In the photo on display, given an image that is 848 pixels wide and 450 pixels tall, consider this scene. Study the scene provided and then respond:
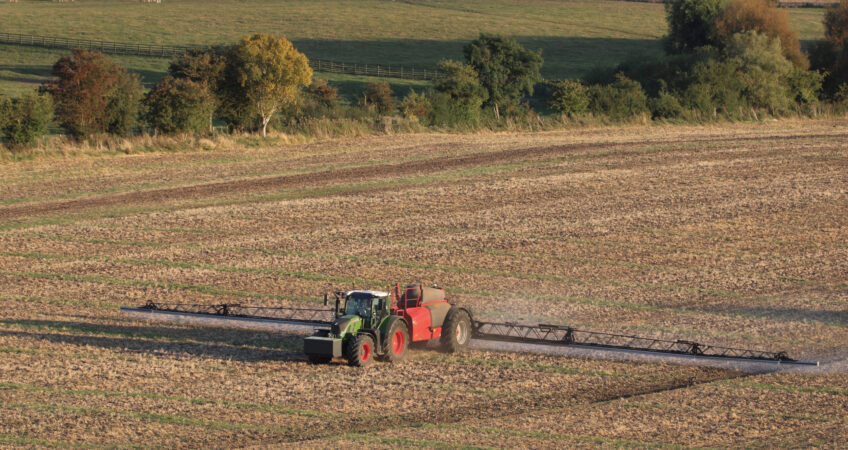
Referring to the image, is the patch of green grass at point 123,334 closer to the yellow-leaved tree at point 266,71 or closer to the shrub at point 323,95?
the yellow-leaved tree at point 266,71

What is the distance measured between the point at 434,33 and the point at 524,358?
348ft

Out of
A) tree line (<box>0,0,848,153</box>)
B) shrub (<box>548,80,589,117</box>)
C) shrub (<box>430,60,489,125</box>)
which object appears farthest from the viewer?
shrub (<box>548,80,589,117</box>)

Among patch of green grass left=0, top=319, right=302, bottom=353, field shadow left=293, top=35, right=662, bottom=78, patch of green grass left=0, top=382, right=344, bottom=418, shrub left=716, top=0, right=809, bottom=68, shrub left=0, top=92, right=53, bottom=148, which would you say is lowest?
patch of green grass left=0, top=319, right=302, bottom=353

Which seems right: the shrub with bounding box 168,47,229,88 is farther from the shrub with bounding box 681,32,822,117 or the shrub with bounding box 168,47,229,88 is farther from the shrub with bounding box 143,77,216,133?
the shrub with bounding box 681,32,822,117

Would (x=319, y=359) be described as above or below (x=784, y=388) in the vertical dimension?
below

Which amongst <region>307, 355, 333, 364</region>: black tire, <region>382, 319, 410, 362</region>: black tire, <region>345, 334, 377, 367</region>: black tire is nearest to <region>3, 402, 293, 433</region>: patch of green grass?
<region>345, 334, 377, 367</region>: black tire

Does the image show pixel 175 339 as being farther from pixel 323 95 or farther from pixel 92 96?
pixel 323 95

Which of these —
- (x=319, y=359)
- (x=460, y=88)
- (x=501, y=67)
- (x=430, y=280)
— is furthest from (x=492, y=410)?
(x=501, y=67)

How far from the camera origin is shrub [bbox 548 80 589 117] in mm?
56219

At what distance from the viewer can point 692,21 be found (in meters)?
81.9

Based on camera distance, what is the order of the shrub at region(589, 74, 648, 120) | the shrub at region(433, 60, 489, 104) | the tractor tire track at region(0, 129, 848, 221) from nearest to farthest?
the tractor tire track at region(0, 129, 848, 221)
the shrub at region(433, 60, 489, 104)
the shrub at region(589, 74, 648, 120)

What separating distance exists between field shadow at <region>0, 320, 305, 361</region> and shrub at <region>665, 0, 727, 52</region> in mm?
68963

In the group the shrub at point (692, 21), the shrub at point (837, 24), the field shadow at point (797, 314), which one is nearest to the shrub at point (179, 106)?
the field shadow at point (797, 314)

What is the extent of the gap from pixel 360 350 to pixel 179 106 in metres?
30.1
